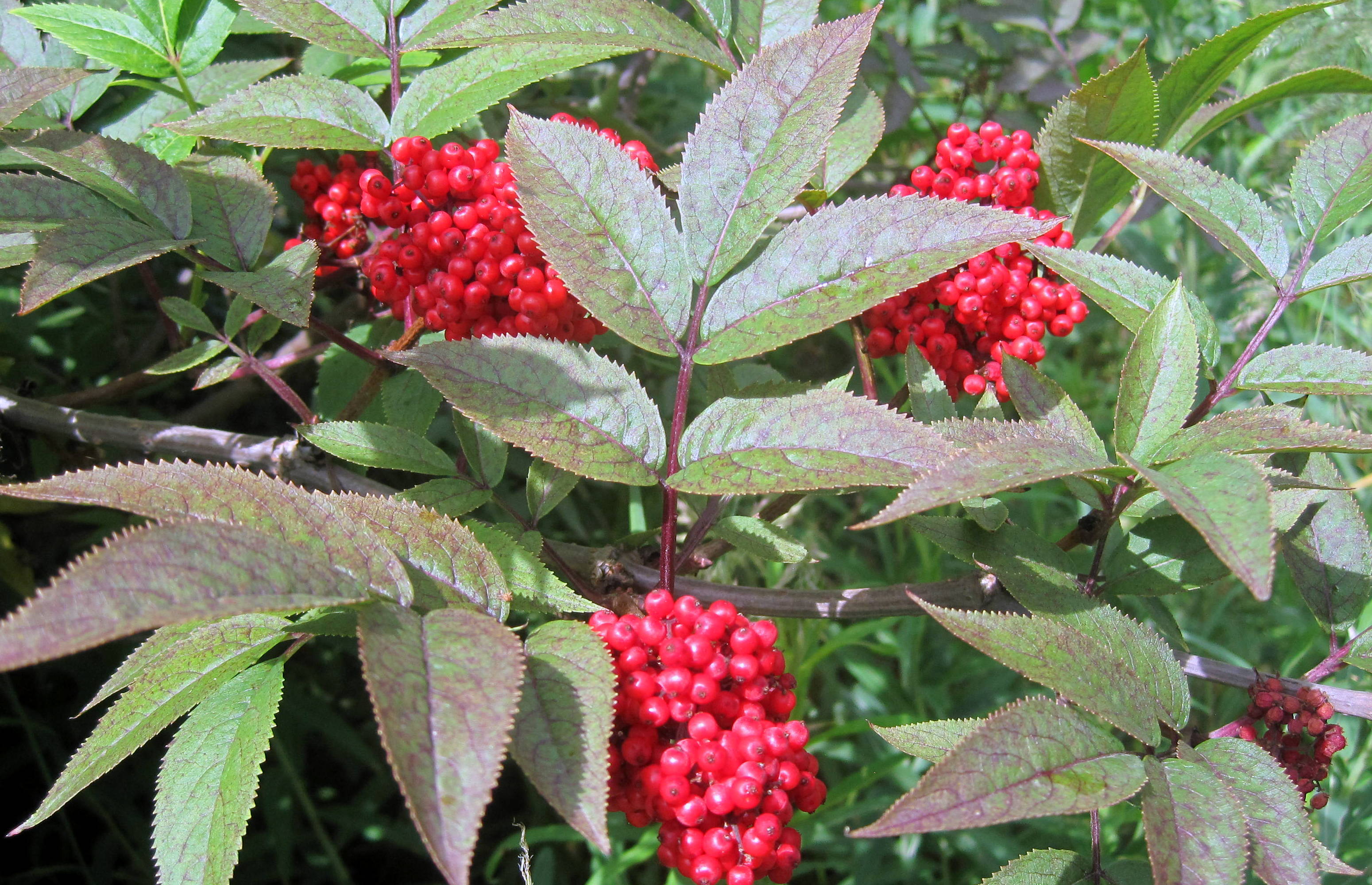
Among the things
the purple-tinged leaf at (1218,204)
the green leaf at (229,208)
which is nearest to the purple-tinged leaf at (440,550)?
the green leaf at (229,208)

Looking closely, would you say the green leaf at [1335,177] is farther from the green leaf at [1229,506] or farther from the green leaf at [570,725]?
the green leaf at [570,725]

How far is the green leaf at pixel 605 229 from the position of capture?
135cm

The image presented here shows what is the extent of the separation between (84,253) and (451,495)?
0.62 m

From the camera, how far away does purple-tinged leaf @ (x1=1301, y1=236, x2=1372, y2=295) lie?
152 centimetres

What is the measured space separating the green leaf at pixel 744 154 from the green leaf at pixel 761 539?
408mm

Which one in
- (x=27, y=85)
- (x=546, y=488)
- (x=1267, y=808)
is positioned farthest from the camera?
(x=546, y=488)

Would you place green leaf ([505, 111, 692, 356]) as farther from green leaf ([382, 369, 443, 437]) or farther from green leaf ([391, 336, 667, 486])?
green leaf ([382, 369, 443, 437])

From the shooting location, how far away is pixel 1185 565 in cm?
155

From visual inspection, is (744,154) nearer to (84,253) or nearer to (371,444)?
(371,444)

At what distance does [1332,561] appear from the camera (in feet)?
5.29

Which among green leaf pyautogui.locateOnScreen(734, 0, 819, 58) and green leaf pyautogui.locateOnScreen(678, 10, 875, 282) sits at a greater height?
green leaf pyautogui.locateOnScreen(734, 0, 819, 58)

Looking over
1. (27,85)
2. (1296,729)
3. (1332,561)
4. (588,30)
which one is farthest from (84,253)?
(1332,561)

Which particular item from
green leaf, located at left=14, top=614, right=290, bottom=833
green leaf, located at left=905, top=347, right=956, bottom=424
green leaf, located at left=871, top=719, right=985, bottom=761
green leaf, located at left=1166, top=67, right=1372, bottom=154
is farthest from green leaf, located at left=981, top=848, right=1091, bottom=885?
green leaf, located at left=1166, top=67, right=1372, bottom=154

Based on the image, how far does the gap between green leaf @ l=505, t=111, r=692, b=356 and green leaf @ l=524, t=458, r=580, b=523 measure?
352 millimetres
